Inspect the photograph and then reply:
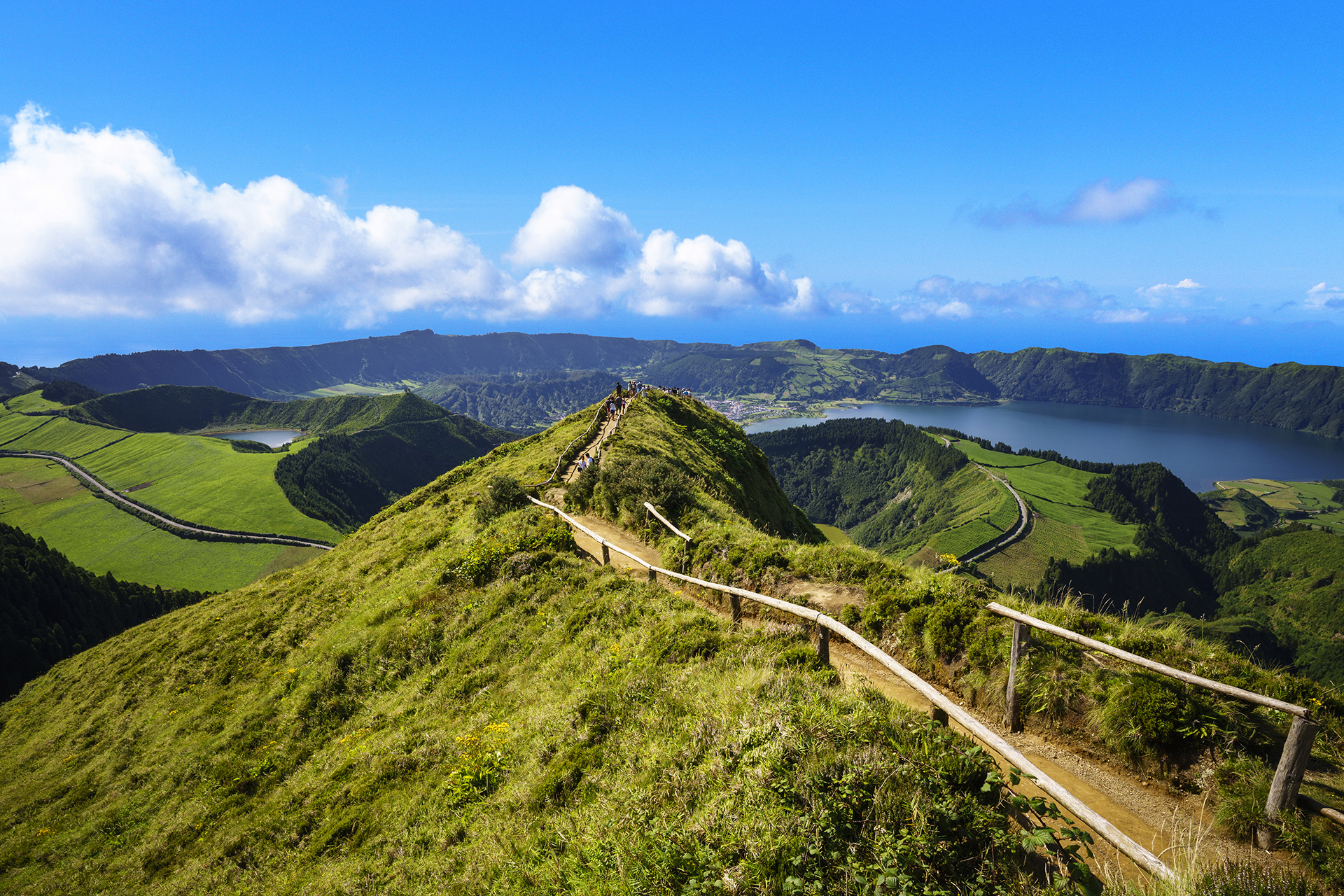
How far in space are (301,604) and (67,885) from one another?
11618 mm

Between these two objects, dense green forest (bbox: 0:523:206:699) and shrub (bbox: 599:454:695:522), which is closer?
shrub (bbox: 599:454:695:522)

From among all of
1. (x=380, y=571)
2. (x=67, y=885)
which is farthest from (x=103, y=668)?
(x=67, y=885)

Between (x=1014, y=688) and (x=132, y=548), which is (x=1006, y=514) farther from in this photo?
(x=132, y=548)

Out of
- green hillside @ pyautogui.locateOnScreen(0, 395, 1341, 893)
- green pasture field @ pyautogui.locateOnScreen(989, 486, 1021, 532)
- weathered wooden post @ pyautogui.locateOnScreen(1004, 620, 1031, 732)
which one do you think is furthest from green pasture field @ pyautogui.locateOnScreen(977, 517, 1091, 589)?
weathered wooden post @ pyautogui.locateOnScreen(1004, 620, 1031, 732)

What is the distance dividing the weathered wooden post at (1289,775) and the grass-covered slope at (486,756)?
10.5ft

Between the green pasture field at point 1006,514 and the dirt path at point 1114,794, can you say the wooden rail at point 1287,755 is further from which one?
the green pasture field at point 1006,514

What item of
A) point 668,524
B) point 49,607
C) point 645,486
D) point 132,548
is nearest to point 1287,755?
point 668,524

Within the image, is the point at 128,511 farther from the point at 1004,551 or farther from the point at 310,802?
the point at 1004,551

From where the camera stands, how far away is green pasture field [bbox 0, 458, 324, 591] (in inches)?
5118

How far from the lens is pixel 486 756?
10.3 meters

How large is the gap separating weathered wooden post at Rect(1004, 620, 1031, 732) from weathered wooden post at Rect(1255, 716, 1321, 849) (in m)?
2.81

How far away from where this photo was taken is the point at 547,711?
10617 millimetres

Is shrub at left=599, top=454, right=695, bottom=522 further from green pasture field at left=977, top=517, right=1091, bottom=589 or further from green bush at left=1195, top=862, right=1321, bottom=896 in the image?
green pasture field at left=977, top=517, right=1091, bottom=589

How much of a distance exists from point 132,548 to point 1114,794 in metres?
205
